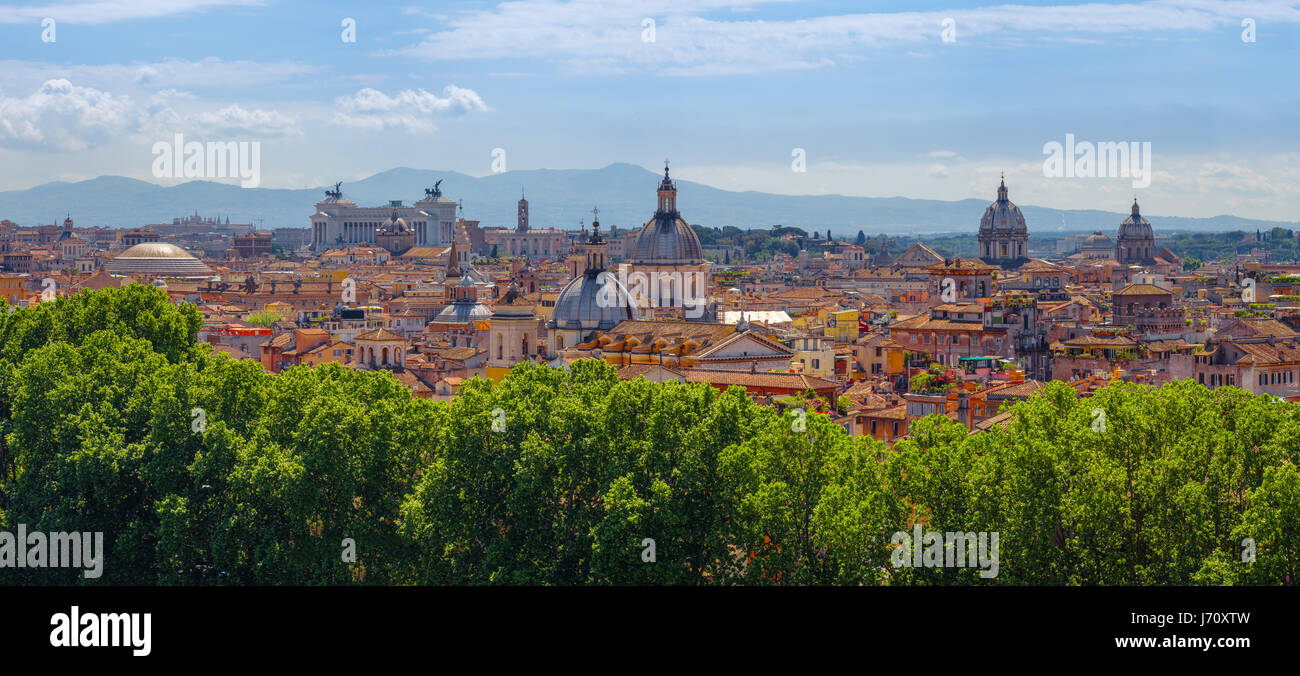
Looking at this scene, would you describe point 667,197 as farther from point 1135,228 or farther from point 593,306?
point 1135,228

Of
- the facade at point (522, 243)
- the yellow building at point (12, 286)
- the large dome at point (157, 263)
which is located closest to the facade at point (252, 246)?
the facade at point (522, 243)

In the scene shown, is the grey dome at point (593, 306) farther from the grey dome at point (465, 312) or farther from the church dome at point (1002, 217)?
the church dome at point (1002, 217)

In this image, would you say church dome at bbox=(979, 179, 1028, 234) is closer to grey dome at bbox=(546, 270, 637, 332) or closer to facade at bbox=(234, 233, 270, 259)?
facade at bbox=(234, 233, 270, 259)

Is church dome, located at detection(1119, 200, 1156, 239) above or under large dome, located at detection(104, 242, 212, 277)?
above

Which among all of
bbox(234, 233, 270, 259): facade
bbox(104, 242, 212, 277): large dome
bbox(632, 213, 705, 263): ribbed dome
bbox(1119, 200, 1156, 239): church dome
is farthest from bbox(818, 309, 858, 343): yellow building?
bbox(234, 233, 270, 259): facade

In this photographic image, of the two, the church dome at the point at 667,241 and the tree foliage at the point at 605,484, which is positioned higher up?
the church dome at the point at 667,241

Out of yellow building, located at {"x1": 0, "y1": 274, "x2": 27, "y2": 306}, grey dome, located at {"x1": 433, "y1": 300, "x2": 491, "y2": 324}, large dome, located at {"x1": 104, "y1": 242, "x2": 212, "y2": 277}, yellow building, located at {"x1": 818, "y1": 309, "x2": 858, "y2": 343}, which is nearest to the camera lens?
yellow building, located at {"x1": 818, "y1": 309, "x2": 858, "y2": 343}
